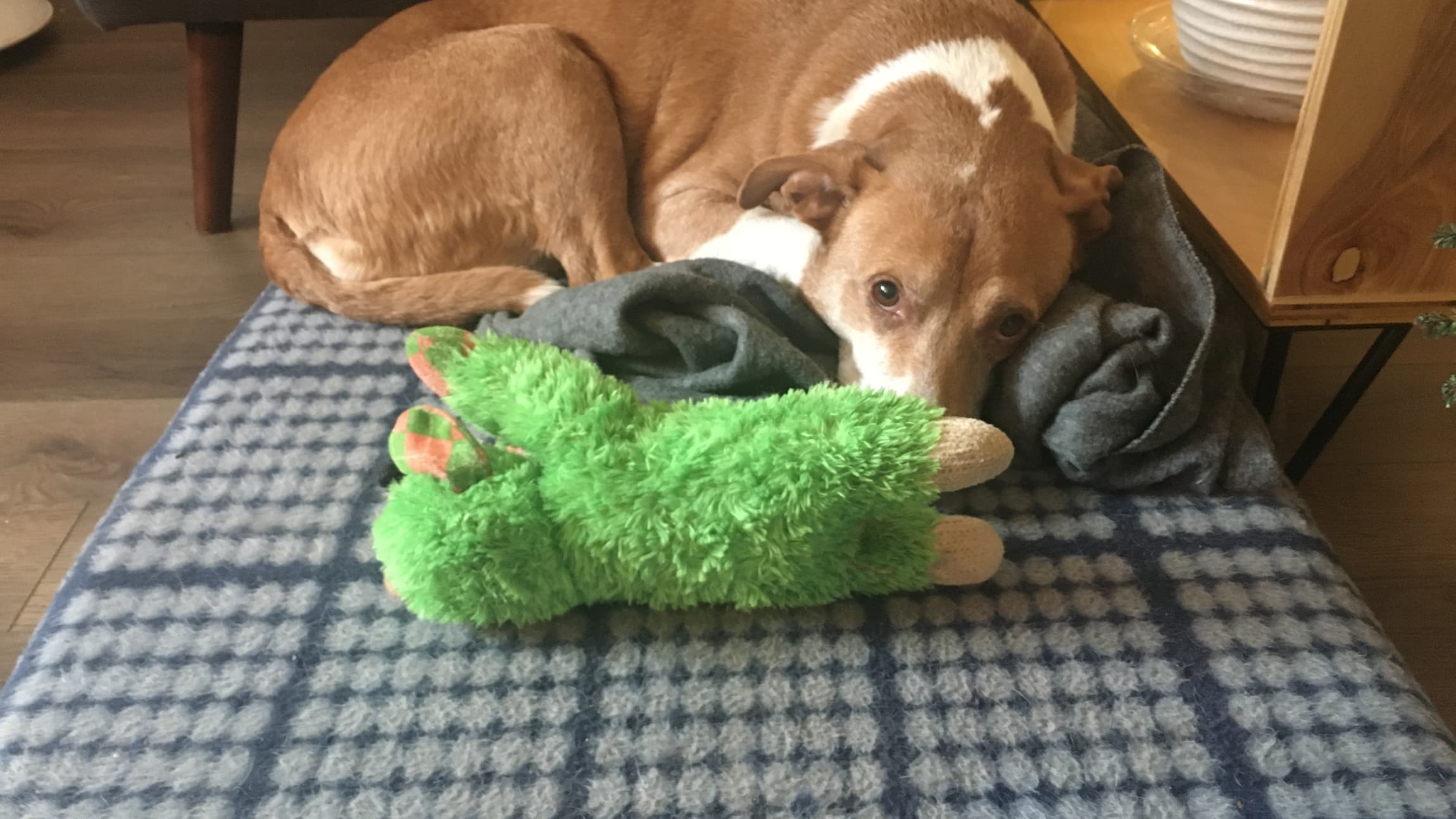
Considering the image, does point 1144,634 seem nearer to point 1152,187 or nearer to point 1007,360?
point 1007,360

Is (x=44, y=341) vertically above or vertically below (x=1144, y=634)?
below

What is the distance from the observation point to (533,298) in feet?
4.98

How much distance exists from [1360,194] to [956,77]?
0.55 metres

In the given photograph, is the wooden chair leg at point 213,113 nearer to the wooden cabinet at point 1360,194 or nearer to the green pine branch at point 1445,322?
the wooden cabinet at point 1360,194

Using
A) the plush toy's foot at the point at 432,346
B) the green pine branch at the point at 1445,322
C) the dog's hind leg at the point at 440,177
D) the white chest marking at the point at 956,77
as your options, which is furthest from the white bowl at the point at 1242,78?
the plush toy's foot at the point at 432,346

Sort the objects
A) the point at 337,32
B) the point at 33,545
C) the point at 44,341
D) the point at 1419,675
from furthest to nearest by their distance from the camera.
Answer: the point at 337,32
the point at 44,341
the point at 33,545
the point at 1419,675

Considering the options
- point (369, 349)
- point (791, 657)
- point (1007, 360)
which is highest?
point (1007, 360)

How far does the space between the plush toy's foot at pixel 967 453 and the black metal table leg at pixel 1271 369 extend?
0.55 meters

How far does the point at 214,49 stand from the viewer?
205cm

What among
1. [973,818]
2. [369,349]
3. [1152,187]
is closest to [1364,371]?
[1152,187]

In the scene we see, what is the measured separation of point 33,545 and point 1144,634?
1.54m

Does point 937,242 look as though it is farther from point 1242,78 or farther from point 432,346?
point 1242,78

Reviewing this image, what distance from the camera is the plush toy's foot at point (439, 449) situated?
0.99 meters

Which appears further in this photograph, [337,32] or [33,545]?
[337,32]
